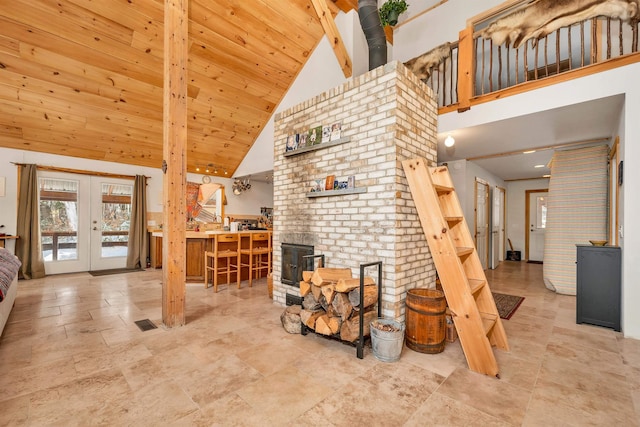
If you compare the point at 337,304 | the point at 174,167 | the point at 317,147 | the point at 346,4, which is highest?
the point at 346,4

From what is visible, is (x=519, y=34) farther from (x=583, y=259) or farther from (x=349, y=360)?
(x=349, y=360)

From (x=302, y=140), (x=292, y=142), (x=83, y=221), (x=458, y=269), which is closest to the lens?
(x=458, y=269)

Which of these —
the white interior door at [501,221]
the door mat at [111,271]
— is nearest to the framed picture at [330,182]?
the door mat at [111,271]

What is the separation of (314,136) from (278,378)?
104 inches

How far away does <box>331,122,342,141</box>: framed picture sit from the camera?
334 cm

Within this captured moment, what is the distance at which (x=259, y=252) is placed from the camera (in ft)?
17.8

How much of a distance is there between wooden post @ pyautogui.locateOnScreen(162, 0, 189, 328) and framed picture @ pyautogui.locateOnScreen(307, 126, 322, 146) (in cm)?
148

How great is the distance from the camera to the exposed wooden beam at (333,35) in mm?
4828

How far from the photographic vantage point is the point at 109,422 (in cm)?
169

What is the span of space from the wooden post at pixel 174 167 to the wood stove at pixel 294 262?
4.19ft

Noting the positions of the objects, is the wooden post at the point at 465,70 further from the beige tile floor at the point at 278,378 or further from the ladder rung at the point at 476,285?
the beige tile floor at the point at 278,378

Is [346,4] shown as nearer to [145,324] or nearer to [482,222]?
[482,222]

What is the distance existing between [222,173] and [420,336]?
22.5ft

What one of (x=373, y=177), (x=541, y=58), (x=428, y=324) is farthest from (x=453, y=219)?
(x=541, y=58)
